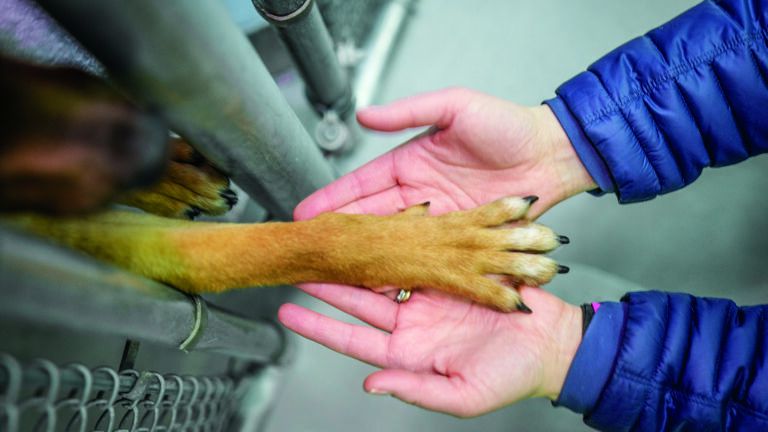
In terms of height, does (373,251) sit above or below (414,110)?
below

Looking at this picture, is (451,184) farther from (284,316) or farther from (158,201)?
(158,201)

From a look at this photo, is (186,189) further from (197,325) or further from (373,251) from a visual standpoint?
(373,251)

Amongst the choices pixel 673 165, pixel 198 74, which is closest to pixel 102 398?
pixel 198 74

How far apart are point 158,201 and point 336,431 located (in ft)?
3.75

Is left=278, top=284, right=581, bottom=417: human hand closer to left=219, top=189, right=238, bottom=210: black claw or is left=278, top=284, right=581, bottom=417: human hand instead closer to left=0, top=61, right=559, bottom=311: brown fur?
left=0, top=61, right=559, bottom=311: brown fur

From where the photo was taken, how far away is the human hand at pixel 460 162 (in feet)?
4.33

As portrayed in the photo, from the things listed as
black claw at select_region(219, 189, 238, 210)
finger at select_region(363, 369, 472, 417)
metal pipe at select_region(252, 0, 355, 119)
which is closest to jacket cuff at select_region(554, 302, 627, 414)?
finger at select_region(363, 369, 472, 417)

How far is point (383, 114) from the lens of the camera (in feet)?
4.31

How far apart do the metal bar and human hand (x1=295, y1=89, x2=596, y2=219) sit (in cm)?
46

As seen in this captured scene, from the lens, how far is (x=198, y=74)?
30.5 inches

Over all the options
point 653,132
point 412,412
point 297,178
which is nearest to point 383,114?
point 297,178

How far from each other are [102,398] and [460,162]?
38.6 inches

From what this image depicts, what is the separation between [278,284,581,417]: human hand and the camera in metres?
1.14

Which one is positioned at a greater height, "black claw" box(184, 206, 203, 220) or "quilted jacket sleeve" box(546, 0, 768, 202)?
"quilted jacket sleeve" box(546, 0, 768, 202)
